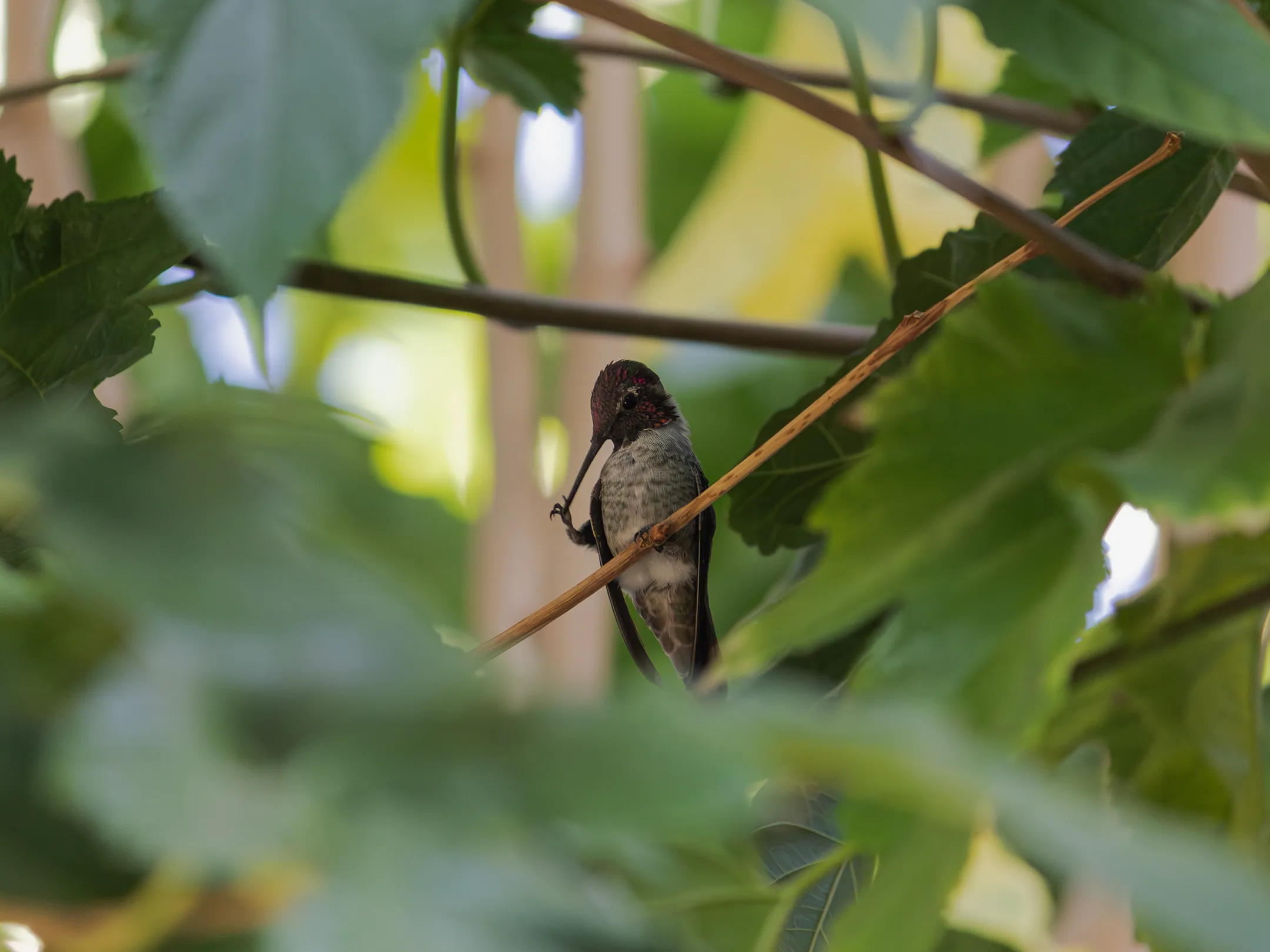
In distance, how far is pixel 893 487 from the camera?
220mm

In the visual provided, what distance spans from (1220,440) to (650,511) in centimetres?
36

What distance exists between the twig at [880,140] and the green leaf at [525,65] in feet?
0.67

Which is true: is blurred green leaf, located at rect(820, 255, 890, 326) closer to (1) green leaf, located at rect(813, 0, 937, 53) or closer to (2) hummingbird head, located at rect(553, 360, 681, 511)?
(2) hummingbird head, located at rect(553, 360, 681, 511)

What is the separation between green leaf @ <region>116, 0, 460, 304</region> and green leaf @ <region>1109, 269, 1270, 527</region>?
0.13 metres

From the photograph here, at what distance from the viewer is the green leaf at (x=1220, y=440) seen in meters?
0.20

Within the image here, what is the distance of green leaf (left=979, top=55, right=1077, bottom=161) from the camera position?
1.81ft

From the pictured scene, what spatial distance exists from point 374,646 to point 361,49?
97 mm

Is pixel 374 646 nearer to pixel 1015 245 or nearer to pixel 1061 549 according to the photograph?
pixel 1061 549

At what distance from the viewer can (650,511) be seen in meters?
0.57

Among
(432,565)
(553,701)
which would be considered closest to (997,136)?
(553,701)

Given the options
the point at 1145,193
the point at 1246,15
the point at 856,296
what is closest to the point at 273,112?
the point at 1246,15

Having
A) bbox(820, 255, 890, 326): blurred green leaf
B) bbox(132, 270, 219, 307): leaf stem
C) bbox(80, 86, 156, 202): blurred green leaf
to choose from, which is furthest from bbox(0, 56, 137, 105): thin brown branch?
bbox(820, 255, 890, 326): blurred green leaf

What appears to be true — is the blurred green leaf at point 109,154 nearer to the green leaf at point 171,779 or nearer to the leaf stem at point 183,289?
the leaf stem at point 183,289

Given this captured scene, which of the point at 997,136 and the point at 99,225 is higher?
the point at 997,136
